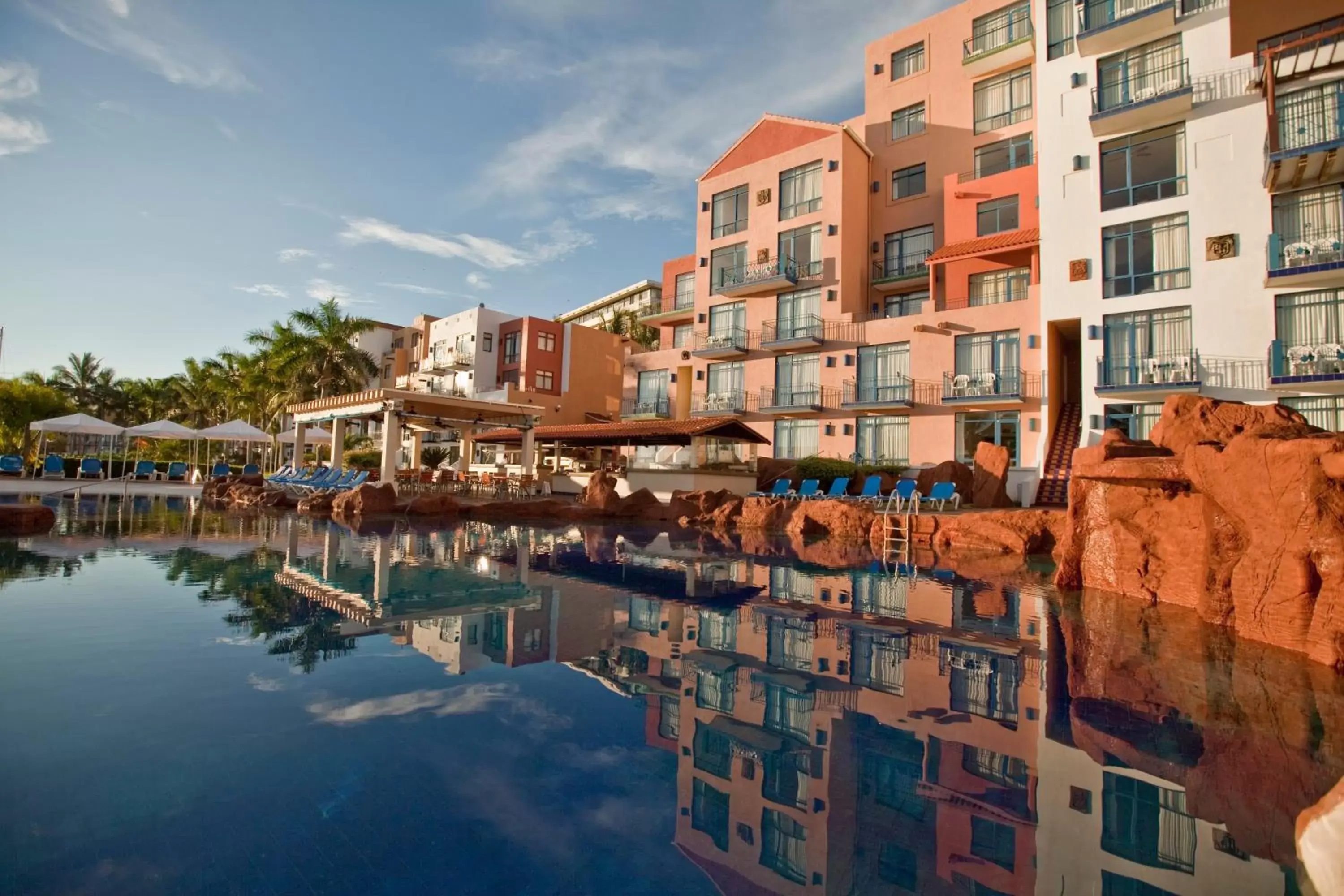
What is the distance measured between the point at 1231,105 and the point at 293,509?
27.8 m

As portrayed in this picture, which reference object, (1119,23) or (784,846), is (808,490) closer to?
(1119,23)

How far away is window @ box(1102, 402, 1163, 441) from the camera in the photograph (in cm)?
1880

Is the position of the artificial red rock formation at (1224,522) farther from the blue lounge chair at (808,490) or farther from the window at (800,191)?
the window at (800,191)

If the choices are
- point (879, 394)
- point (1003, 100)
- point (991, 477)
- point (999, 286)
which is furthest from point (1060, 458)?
point (1003, 100)


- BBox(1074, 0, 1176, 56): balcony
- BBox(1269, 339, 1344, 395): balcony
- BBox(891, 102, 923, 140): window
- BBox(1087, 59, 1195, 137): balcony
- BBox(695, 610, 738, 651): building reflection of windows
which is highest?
BBox(891, 102, 923, 140): window

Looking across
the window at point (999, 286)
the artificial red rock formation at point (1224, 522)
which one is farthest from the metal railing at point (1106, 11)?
the artificial red rock formation at point (1224, 522)

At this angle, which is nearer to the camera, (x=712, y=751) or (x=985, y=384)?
(x=712, y=751)

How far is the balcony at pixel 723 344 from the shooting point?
29.0 meters

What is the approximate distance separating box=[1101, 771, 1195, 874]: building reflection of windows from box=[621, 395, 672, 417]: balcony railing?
94.8ft

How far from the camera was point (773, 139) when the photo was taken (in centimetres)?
2970

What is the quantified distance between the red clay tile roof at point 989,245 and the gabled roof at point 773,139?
7207mm

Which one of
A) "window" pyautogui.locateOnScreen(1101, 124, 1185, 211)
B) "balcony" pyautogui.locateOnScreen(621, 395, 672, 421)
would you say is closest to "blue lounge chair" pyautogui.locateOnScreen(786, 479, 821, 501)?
"window" pyautogui.locateOnScreen(1101, 124, 1185, 211)

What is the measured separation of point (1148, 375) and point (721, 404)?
15133 millimetres

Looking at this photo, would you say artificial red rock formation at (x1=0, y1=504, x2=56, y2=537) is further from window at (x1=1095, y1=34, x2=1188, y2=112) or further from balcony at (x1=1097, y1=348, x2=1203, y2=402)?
window at (x1=1095, y1=34, x2=1188, y2=112)
